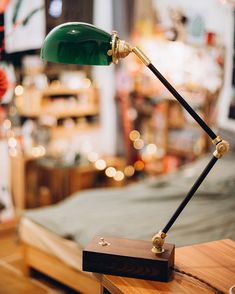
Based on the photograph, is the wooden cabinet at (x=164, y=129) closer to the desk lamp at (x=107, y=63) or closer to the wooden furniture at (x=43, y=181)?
the wooden furniture at (x=43, y=181)

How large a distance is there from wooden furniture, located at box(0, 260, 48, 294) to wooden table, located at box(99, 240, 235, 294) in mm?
1828

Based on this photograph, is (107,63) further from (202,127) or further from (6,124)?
(6,124)

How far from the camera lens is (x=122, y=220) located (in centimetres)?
341

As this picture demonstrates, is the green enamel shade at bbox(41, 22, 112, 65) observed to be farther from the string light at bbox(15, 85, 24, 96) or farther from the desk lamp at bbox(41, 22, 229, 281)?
the string light at bbox(15, 85, 24, 96)

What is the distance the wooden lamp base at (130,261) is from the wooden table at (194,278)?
0.08 ft

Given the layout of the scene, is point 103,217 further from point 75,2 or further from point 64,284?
point 75,2

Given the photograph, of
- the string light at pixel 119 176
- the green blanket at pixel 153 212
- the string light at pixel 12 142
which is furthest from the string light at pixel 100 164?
the green blanket at pixel 153 212

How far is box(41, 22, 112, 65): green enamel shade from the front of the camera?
1805 mm

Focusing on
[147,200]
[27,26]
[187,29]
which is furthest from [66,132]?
[27,26]

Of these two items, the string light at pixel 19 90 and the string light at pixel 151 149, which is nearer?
the string light at pixel 19 90

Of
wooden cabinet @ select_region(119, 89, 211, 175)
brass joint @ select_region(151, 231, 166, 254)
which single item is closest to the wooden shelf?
wooden cabinet @ select_region(119, 89, 211, 175)

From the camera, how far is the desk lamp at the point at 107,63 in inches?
70.9

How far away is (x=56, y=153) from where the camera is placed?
17.7 feet

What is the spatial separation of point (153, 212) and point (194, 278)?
177 cm
